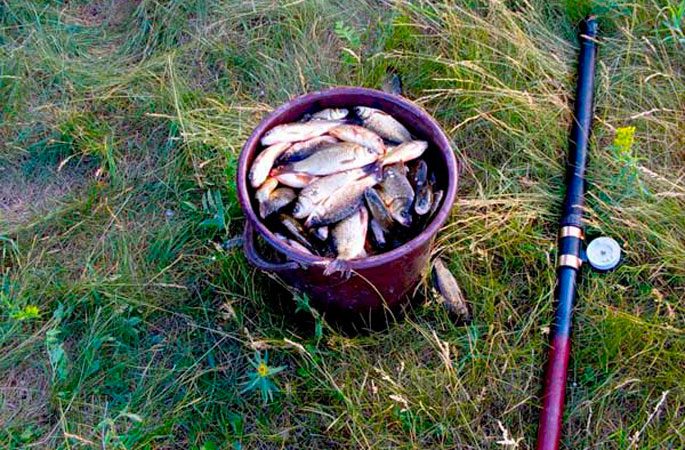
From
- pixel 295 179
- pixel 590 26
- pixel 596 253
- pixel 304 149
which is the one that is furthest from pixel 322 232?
→ pixel 590 26

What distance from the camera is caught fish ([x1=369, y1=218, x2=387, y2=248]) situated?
84.9 inches

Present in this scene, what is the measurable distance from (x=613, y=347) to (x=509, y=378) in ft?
1.14

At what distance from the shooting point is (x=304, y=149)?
2260 millimetres

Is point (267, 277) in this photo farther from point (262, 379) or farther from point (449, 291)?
point (449, 291)

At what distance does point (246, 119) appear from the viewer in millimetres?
2918

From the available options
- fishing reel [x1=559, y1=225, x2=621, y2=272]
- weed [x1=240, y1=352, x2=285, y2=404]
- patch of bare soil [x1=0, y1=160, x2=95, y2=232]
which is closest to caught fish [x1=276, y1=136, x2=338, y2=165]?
weed [x1=240, y1=352, x2=285, y2=404]

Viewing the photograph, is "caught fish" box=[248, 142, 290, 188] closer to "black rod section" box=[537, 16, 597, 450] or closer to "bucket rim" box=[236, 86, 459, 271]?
"bucket rim" box=[236, 86, 459, 271]

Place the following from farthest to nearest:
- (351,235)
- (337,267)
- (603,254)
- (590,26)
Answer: (590,26) → (603,254) → (351,235) → (337,267)

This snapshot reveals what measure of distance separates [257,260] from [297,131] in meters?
0.43

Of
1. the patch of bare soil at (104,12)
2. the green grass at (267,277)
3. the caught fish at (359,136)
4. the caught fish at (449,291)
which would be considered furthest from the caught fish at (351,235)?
the patch of bare soil at (104,12)

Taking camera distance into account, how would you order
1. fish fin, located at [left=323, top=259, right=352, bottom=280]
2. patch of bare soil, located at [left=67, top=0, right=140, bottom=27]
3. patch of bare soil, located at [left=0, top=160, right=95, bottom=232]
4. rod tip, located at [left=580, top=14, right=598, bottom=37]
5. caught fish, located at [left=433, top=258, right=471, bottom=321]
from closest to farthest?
fish fin, located at [left=323, top=259, right=352, bottom=280] → caught fish, located at [left=433, top=258, right=471, bottom=321] → patch of bare soil, located at [left=0, top=160, right=95, bottom=232] → rod tip, located at [left=580, top=14, right=598, bottom=37] → patch of bare soil, located at [left=67, top=0, right=140, bottom=27]

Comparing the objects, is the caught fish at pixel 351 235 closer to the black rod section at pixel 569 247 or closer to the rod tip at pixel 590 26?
the black rod section at pixel 569 247

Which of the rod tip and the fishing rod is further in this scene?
the rod tip

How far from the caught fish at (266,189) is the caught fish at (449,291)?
0.69m
